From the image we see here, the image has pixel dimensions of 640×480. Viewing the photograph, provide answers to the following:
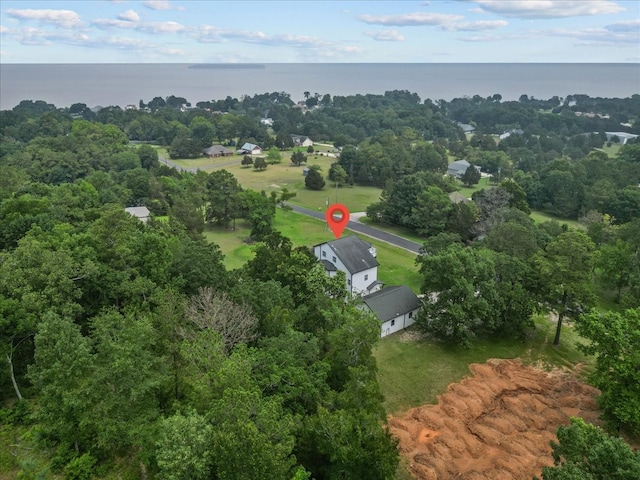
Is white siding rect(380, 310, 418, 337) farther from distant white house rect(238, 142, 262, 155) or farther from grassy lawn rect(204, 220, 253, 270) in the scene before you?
distant white house rect(238, 142, 262, 155)

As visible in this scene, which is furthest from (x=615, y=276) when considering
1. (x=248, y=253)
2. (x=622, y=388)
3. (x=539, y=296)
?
(x=248, y=253)

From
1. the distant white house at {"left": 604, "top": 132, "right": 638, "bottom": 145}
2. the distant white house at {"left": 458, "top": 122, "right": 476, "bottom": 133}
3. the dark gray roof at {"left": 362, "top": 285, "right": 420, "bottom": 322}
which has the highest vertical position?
the distant white house at {"left": 604, "top": 132, "right": 638, "bottom": 145}

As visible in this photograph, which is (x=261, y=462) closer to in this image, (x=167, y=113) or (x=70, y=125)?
(x=70, y=125)

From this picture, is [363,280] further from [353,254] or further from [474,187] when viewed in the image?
[474,187]

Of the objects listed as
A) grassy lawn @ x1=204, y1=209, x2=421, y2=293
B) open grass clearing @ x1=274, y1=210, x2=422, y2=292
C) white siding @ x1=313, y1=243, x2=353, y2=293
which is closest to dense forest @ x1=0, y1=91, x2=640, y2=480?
grassy lawn @ x1=204, y1=209, x2=421, y2=293

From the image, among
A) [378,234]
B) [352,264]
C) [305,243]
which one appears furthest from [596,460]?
[378,234]
